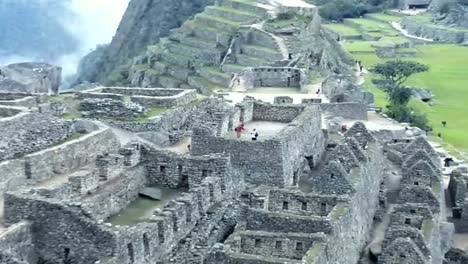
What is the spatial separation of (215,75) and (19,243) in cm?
6430

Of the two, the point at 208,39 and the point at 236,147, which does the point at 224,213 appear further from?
the point at 208,39

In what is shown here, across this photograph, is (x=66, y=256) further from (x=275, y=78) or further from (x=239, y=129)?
(x=275, y=78)

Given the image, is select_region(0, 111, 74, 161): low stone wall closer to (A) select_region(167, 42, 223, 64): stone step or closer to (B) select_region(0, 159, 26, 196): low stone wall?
(B) select_region(0, 159, 26, 196): low stone wall

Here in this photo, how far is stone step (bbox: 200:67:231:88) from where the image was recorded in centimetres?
7981

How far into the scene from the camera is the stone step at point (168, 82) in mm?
83812

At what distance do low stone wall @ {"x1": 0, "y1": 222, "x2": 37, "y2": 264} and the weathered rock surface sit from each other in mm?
25230

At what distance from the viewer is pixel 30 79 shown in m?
45.5

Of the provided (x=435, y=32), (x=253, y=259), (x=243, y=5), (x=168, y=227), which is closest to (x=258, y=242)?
(x=253, y=259)

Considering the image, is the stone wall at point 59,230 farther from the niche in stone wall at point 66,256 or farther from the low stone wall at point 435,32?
the low stone wall at point 435,32

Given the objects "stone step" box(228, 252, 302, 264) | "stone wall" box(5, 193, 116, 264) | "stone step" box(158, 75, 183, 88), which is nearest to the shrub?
"stone step" box(158, 75, 183, 88)

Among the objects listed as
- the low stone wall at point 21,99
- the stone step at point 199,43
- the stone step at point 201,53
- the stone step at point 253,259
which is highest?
the low stone wall at point 21,99

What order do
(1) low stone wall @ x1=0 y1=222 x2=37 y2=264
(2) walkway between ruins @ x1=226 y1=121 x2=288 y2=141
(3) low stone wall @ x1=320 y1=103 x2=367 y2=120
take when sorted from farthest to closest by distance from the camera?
(3) low stone wall @ x1=320 y1=103 x2=367 y2=120 → (2) walkway between ruins @ x1=226 y1=121 x2=288 y2=141 → (1) low stone wall @ x1=0 y1=222 x2=37 y2=264

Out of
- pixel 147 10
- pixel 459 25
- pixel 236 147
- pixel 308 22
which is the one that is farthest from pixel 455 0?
pixel 236 147

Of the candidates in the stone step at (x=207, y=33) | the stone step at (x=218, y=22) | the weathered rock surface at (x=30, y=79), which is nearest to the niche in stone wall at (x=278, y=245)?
the weathered rock surface at (x=30, y=79)
